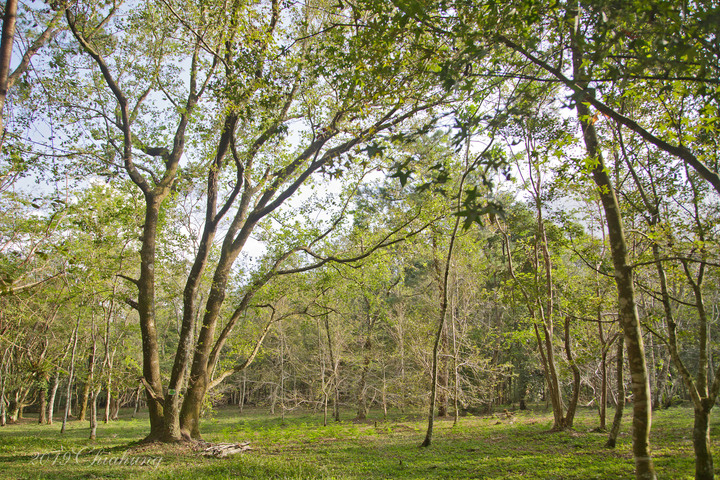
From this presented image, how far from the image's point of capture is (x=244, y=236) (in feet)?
33.6

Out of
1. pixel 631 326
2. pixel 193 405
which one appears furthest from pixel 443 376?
pixel 631 326

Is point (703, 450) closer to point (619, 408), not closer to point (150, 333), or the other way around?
point (619, 408)

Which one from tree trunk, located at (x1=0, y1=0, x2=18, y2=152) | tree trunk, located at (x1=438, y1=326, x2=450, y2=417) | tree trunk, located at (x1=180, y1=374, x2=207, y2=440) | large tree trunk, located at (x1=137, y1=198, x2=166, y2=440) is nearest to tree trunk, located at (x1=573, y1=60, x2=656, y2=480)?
tree trunk, located at (x1=0, y1=0, x2=18, y2=152)

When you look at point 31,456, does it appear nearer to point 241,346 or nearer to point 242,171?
point 241,346

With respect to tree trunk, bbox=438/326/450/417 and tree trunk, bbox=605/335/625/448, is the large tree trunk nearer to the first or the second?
tree trunk, bbox=605/335/625/448

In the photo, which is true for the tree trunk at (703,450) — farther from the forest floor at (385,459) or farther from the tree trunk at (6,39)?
the tree trunk at (6,39)

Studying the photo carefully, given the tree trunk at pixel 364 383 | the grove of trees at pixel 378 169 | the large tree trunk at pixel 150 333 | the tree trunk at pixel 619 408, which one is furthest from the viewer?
the tree trunk at pixel 364 383

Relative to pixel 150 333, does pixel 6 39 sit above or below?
above

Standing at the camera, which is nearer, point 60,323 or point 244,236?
point 244,236

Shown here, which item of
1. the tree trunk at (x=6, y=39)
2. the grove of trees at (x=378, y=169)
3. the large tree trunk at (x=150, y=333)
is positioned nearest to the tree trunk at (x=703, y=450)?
the grove of trees at (x=378, y=169)

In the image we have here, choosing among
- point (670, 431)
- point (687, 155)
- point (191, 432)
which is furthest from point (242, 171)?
point (670, 431)

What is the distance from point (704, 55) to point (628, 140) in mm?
5929

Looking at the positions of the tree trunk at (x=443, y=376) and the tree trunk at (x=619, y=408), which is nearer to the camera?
the tree trunk at (x=619, y=408)

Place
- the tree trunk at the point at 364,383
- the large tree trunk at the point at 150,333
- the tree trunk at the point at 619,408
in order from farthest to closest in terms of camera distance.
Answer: the tree trunk at the point at 364,383, the large tree trunk at the point at 150,333, the tree trunk at the point at 619,408
